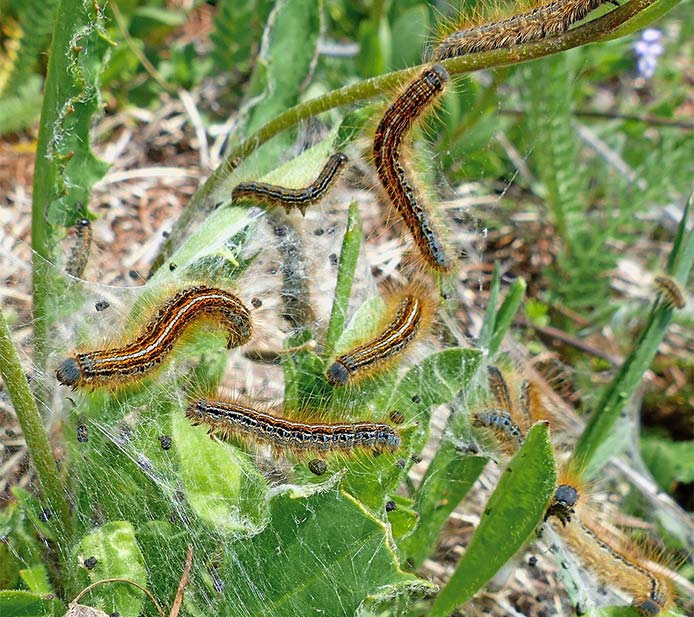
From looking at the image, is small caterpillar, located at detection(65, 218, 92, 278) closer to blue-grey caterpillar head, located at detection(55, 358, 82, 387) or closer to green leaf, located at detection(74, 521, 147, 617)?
blue-grey caterpillar head, located at detection(55, 358, 82, 387)

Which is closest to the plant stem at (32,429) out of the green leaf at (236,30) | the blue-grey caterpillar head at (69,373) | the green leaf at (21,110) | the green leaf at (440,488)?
the blue-grey caterpillar head at (69,373)

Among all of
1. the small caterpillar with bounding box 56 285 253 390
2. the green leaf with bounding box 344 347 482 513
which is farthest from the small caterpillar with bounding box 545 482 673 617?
the small caterpillar with bounding box 56 285 253 390

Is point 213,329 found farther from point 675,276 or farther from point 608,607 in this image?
point 675,276

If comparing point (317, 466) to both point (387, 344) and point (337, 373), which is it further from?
point (387, 344)

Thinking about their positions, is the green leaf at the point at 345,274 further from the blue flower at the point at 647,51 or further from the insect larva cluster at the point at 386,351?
the blue flower at the point at 647,51

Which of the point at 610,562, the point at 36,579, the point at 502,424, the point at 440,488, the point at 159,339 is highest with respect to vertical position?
the point at 159,339

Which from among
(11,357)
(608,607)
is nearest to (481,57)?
(11,357)

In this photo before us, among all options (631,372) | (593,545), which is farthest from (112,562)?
(631,372)
